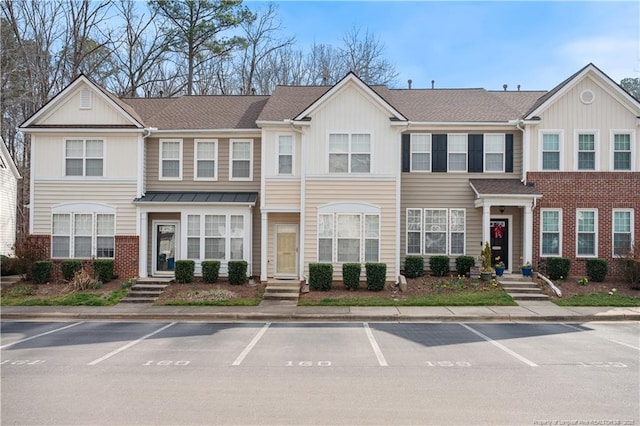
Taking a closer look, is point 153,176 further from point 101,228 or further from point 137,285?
point 137,285

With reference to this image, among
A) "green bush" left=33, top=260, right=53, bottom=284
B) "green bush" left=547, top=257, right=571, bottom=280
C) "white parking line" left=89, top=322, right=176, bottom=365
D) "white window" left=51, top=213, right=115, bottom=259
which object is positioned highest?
"white window" left=51, top=213, right=115, bottom=259

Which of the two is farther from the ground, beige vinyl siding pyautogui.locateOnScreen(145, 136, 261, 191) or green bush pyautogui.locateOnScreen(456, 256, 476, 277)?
beige vinyl siding pyautogui.locateOnScreen(145, 136, 261, 191)

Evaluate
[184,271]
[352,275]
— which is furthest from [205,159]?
[352,275]

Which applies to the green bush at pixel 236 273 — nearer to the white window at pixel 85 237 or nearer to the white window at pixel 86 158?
the white window at pixel 85 237

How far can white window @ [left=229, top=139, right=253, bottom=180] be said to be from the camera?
2088 cm

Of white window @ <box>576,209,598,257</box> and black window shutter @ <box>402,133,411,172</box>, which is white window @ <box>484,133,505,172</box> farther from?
white window @ <box>576,209,598,257</box>

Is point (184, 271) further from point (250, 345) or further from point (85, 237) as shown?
point (250, 345)

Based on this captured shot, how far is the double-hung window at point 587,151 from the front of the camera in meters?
19.6

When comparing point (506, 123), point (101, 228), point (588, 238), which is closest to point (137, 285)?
point (101, 228)

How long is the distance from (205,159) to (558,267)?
574 inches

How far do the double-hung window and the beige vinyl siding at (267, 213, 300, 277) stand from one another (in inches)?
447

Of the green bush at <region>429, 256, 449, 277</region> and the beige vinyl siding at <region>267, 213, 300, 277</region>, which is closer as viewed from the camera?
the green bush at <region>429, 256, 449, 277</region>

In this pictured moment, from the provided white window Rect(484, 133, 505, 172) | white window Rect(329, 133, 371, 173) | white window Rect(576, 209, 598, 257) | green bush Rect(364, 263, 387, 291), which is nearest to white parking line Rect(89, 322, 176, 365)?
green bush Rect(364, 263, 387, 291)

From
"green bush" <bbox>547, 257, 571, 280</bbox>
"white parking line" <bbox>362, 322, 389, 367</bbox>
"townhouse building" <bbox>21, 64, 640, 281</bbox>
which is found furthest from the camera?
"townhouse building" <bbox>21, 64, 640, 281</bbox>
